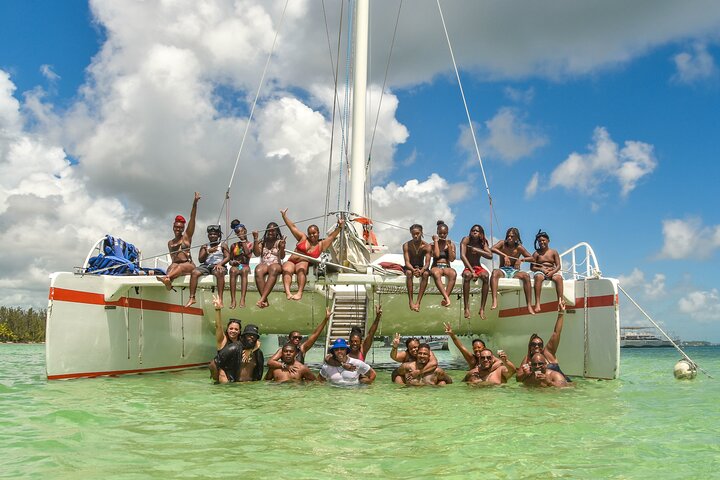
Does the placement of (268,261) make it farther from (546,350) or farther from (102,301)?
(546,350)

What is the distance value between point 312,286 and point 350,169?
10.4 feet

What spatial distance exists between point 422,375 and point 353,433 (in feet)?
12.6

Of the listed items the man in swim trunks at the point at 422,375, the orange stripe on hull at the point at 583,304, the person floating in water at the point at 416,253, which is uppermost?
the person floating in water at the point at 416,253

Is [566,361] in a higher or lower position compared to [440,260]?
lower

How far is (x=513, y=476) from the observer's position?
330 cm

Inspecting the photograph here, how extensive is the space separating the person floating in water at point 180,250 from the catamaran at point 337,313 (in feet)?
0.60

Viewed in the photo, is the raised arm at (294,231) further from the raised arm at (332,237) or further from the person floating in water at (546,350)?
the person floating in water at (546,350)

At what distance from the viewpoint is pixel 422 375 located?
8203 mm

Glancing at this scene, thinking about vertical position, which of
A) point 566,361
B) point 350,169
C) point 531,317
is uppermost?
point 350,169

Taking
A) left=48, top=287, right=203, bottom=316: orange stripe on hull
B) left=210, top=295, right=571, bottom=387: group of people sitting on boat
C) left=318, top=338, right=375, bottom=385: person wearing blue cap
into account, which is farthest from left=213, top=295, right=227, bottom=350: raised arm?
left=48, top=287, right=203, bottom=316: orange stripe on hull

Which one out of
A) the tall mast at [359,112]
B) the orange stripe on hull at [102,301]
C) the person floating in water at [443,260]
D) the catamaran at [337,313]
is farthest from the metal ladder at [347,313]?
the orange stripe on hull at [102,301]

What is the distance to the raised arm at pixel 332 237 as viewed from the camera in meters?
9.48

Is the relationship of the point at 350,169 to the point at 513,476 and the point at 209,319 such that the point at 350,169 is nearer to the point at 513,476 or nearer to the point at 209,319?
the point at 209,319

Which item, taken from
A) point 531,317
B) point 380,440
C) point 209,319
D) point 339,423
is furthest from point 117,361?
point 531,317
